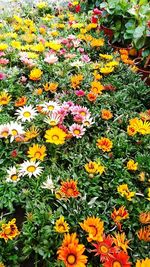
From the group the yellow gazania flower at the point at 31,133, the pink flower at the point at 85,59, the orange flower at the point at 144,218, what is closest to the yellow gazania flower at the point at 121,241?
the orange flower at the point at 144,218

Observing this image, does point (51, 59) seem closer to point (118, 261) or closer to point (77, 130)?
point (77, 130)

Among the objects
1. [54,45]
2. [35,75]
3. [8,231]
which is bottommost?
[8,231]

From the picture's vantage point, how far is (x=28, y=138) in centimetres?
219

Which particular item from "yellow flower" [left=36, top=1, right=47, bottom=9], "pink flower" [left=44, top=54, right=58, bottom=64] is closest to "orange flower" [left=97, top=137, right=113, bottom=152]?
"pink flower" [left=44, top=54, right=58, bottom=64]

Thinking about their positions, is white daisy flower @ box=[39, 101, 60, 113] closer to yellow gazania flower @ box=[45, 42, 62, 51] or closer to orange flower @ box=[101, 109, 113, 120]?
orange flower @ box=[101, 109, 113, 120]

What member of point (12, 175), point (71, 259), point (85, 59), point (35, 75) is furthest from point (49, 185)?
point (85, 59)

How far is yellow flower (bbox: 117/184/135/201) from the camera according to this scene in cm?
190

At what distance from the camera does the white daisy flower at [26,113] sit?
2354mm

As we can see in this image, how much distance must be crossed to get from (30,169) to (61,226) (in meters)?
0.42

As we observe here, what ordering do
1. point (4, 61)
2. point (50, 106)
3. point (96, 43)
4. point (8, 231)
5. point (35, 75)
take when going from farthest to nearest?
point (96, 43) → point (4, 61) → point (35, 75) → point (50, 106) → point (8, 231)

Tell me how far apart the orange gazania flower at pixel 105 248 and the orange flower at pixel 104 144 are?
64cm

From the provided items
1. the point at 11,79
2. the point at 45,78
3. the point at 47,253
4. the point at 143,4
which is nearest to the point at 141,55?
the point at 143,4

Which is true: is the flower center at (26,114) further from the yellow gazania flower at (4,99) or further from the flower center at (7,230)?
the flower center at (7,230)

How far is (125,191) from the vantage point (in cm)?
193
